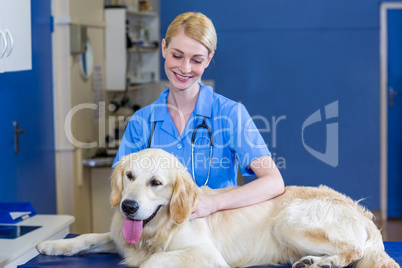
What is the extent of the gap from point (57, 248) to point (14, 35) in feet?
3.53

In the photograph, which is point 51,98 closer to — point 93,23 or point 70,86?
point 70,86

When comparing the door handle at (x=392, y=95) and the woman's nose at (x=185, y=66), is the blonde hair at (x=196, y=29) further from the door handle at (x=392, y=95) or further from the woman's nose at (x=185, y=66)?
the door handle at (x=392, y=95)

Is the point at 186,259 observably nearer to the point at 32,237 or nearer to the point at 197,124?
the point at 197,124

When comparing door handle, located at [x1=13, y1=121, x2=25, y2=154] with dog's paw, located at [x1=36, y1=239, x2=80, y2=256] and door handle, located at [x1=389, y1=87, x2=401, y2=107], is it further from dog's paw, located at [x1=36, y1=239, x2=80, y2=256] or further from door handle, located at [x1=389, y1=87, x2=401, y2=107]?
door handle, located at [x1=389, y1=87, x2=401, y2=107]

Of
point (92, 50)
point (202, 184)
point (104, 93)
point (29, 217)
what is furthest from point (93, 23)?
point (202, 184)

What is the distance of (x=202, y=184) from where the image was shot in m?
2.21

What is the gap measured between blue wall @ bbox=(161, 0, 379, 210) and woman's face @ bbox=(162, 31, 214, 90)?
153 inches

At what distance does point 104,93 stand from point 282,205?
10.2 ft

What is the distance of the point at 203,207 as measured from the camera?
1849 mm

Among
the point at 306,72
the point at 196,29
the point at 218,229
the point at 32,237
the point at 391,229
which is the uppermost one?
the point at 306,72

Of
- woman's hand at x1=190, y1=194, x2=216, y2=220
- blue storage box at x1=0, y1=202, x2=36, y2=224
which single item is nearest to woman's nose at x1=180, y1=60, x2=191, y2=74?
woman's hand at x1=190, y1=194, x2=216, y2=220

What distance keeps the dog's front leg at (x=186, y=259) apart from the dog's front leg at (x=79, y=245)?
0.34 m

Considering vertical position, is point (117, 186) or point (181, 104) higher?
point (181, 104)

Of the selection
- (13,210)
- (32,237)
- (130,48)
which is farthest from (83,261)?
(130,48)
